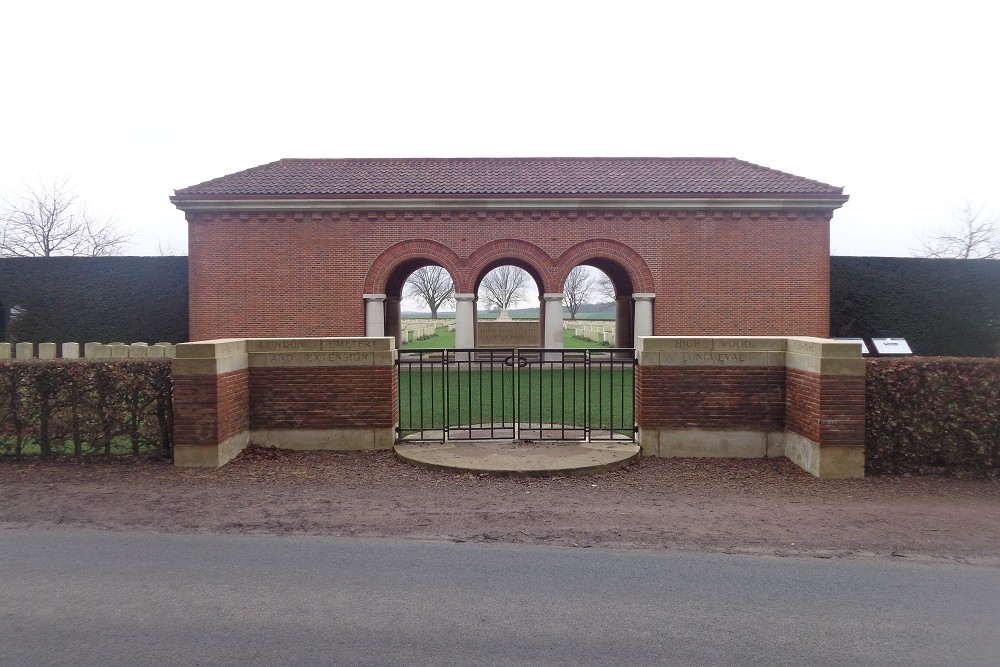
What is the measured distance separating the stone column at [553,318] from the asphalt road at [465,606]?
13.5 metres

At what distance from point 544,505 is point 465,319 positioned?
1249 cm

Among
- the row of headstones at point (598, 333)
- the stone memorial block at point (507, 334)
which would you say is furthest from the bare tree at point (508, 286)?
the stone memorial block at point (507, 334)

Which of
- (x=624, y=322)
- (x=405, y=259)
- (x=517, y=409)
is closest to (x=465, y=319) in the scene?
(x=405, y=259)

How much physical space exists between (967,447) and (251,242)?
17443 millimetres

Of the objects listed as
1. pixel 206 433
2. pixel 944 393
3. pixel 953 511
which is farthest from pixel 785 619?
pixel 206 433

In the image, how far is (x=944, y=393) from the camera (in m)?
6.32

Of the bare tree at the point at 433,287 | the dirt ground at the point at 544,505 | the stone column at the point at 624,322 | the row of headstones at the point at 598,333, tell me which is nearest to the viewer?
the dirt ground at the point at 544,505

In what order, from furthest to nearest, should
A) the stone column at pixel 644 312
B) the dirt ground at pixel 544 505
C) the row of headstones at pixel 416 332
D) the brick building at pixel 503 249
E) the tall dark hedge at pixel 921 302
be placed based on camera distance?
the row of headstones at pixel 416 332, the tall dark hedge at pixel 921 302, the stone column at pixel 644 312, the brick building at pixel 503 249, the dirt ground at pixel 544 505

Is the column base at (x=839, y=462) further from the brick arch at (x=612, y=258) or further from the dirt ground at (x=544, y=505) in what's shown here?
the brick arch at (x=612, y=258)

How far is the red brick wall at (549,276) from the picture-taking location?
17.4 metres

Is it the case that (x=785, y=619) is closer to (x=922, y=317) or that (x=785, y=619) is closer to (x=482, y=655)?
(x=482, y=655)

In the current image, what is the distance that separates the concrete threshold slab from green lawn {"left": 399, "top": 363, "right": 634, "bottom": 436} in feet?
1.14

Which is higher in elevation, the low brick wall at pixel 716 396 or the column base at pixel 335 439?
the low brick wall at pixel 716 396

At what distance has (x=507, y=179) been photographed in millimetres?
19031
